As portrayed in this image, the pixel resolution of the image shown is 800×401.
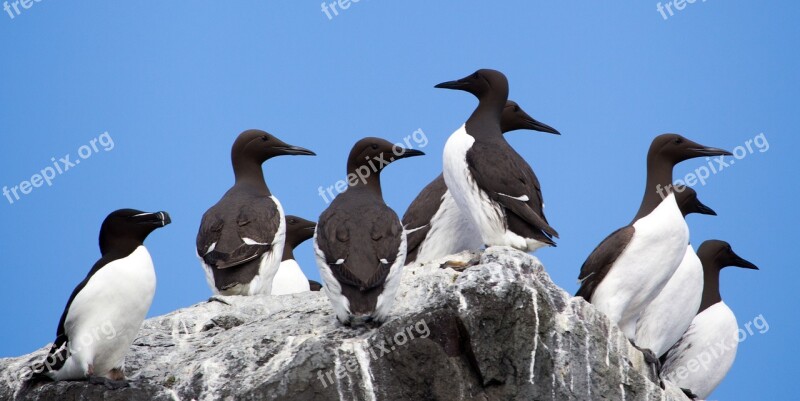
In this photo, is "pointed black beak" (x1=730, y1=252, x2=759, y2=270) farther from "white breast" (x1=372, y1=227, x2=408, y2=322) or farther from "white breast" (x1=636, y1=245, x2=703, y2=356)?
"white breast" (x1=372, y1=227, x2=408, y2=322)

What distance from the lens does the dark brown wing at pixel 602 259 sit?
9.83 m

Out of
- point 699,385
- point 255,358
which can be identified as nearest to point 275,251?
point 255,358

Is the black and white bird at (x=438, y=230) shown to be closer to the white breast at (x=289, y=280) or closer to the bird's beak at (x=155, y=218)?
the white breast at (x=289, y=280)

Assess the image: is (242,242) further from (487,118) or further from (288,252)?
(288,252)

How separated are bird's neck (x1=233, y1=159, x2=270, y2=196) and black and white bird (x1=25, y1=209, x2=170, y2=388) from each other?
289 cm

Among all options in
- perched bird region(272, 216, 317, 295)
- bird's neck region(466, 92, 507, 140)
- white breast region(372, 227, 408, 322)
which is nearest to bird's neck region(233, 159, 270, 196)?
perched bird region(272, 216, 317, 295)

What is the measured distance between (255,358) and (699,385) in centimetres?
460

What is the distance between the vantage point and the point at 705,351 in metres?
11.1

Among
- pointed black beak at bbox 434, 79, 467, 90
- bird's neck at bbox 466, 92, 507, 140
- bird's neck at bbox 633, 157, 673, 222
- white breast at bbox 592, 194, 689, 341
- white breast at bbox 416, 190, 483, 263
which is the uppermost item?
pointed black beak at bbox 434, 79, 467, 90

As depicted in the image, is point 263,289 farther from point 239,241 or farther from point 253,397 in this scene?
point 253,397

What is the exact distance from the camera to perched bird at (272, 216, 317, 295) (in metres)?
12.9

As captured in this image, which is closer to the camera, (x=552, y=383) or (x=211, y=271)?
(x=552, y=383)

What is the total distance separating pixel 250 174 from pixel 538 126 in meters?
2.63

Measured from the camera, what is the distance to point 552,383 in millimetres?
8203
